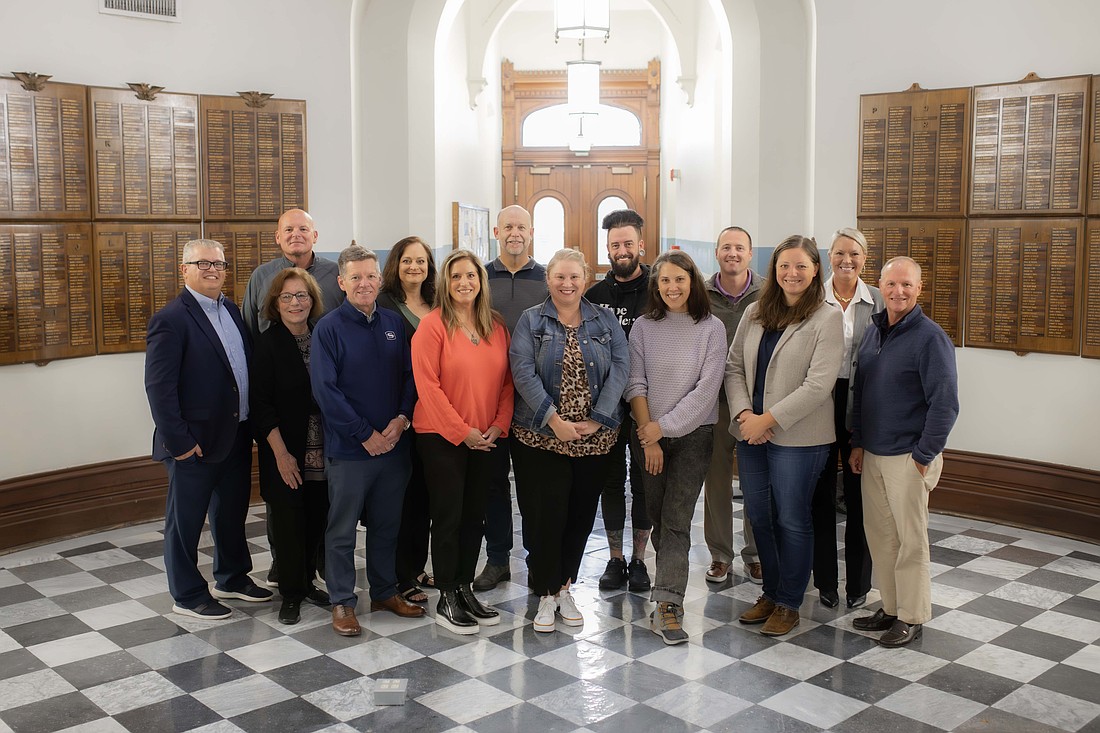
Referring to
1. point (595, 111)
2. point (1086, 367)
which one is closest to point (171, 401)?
point (1086, 367)

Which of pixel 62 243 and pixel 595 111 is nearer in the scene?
pixel 62 243

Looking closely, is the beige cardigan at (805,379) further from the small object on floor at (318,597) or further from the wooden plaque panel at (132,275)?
the wooden plaque panel at (132,275)

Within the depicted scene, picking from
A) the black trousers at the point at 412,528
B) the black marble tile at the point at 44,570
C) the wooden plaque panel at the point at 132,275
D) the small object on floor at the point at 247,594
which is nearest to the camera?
the black trousers at the point at 412,528

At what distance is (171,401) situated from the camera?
4.28 m

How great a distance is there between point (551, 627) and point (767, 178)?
13.7 feet

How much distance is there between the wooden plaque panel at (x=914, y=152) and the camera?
6316 millimetres

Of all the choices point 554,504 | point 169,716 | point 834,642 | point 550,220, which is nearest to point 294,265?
point 554,504

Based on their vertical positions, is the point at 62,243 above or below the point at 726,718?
above

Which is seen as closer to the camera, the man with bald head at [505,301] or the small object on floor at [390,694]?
the small object on floor at [390,694]

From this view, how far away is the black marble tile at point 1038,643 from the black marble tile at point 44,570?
15.2 ft

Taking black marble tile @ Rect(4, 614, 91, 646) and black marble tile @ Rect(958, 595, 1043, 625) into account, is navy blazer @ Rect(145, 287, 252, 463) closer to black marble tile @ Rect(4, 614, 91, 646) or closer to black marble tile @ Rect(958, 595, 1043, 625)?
black marble tile @ Rect(4, 614, 91, 646)

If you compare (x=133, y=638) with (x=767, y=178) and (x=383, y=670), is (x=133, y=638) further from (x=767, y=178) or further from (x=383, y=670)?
(x=767, y=178)

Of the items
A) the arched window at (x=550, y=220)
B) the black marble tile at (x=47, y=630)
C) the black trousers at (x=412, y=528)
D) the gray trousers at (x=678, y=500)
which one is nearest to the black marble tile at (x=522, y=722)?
the gray trousers at (x=678, y=500)

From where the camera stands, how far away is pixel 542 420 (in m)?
4.14
